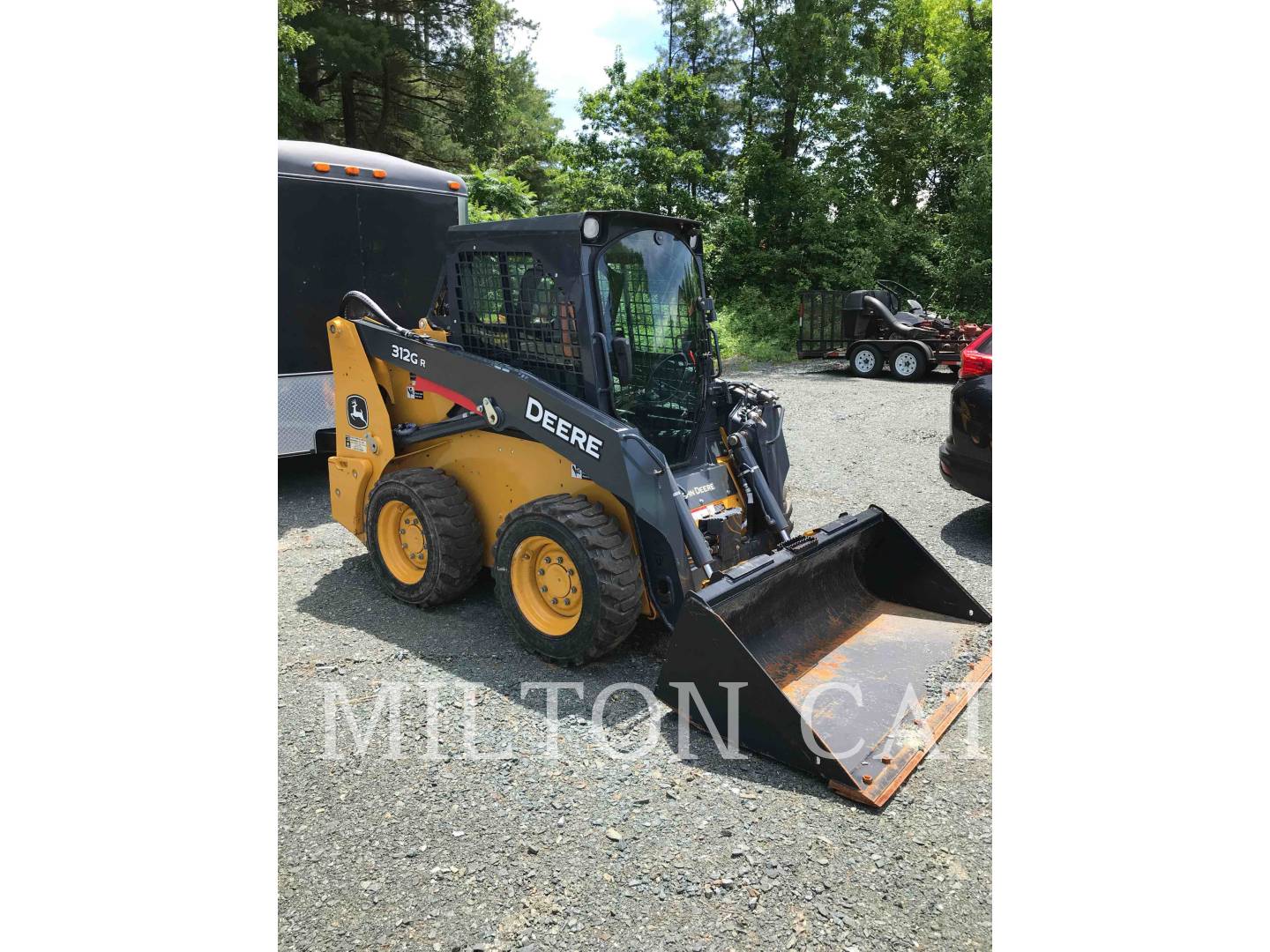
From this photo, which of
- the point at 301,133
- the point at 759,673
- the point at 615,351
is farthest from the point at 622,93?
the point at 759,673

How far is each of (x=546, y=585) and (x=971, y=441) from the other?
138 inches

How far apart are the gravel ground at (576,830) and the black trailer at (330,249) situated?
3.10 metres

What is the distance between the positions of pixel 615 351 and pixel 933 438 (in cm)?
649

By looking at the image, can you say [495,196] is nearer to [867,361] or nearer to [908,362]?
[867,361]

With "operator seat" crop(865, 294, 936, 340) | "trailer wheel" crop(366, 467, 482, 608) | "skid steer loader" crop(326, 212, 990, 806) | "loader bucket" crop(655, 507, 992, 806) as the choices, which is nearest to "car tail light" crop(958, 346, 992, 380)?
"skid steer loader" crop(326, 212, 990, 806)

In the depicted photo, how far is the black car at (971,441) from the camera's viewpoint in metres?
5.98

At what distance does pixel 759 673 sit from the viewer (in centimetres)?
333

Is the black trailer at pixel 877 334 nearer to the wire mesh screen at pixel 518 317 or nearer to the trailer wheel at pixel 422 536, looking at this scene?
the wire mesh screen at pixel 518 317

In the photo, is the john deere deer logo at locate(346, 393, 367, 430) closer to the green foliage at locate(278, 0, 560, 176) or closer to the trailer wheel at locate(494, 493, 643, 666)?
the trailer wheel at locate(494, 493, 643, 666)

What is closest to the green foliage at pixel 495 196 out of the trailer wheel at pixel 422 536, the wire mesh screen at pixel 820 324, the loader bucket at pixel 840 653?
the wire mesh screen at pixel 820 324

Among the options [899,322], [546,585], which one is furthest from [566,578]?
[899,322]

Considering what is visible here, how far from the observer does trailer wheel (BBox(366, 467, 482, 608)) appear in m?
4.78

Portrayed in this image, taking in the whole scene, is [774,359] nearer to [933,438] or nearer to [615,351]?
[933,438]

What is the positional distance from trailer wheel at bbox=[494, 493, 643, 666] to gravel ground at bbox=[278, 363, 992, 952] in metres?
0.20
